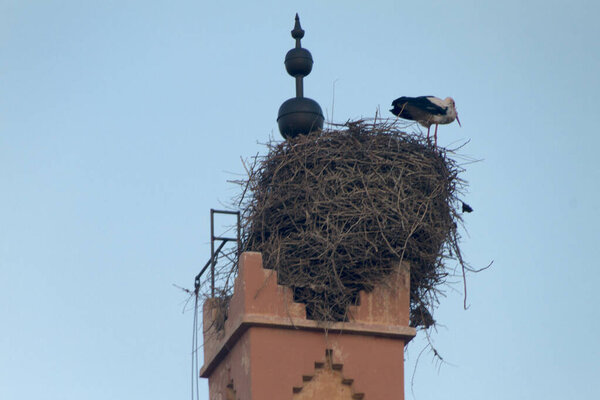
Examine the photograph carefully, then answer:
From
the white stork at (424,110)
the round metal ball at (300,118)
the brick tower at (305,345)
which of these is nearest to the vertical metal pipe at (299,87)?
the round metal ball at (300,118)

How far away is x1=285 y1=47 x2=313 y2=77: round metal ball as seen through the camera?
14.8m

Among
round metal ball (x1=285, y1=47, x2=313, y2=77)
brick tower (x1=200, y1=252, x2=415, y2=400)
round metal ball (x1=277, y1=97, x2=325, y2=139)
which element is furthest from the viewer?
round metal ball (x1=285, y1=47, x2=313, y2=77)

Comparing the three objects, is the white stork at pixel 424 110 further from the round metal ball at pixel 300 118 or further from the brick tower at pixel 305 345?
the brick tower at pixel 305 345

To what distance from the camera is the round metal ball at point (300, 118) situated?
14.1 metres

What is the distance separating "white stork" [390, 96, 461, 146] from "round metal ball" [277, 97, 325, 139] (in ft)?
3.04

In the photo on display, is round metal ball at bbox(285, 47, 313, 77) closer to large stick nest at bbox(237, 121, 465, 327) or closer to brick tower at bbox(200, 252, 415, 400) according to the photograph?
large stick nest at bbox(237, 121, 465, 327)

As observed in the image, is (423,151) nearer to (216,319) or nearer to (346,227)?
(346,227)

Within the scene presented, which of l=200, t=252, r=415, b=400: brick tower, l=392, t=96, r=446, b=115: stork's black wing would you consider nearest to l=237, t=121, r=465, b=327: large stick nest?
l=200, t=252, r=415, b=400: brick tower

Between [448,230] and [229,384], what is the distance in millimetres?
2859

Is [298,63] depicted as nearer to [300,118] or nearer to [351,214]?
[300,118]

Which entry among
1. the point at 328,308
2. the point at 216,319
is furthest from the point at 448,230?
the point at 216,319

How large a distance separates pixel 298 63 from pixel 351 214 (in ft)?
9.89

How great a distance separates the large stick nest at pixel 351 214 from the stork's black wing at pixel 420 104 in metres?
1.02

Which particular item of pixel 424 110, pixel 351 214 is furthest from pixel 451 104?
pixel 351 214
